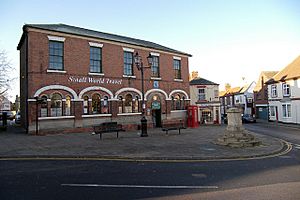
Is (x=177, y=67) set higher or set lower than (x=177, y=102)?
higher

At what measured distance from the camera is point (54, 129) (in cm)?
1900

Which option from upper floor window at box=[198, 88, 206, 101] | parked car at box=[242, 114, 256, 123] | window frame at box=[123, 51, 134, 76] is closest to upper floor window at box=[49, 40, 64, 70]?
window frame at box=[123, 51, 134, 76]

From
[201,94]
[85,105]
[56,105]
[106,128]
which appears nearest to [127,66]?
[85,105]

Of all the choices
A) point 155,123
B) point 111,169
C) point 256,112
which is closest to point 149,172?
point 111,169

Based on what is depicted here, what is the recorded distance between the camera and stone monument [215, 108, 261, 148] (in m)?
13.1

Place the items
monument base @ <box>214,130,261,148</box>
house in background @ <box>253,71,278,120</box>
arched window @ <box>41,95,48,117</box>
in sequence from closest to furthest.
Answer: monument base @ <box>214,130,261,148</box> → arched window @ <box>41,95,48,117</box> → house in background @ <box>253,71,278,120</box>

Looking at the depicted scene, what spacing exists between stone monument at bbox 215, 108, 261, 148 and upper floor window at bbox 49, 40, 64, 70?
567 inches

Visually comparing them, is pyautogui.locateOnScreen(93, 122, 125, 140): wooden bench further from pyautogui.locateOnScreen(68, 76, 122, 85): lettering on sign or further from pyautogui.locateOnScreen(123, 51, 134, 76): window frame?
pyautogui.locateOnScreen(123, 51, 134, 76): window frame

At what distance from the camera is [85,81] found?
21250mm

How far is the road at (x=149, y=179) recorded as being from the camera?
575 centimetres

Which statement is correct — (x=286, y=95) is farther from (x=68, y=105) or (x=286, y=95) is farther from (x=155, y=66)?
(x=68, y=105)

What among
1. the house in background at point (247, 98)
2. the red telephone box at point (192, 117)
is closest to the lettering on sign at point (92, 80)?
the red telephone box at point (192, 117)

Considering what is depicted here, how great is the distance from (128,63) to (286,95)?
2453 cm

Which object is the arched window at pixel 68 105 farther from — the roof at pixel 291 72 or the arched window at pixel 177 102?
the roof at pixel 291 72
